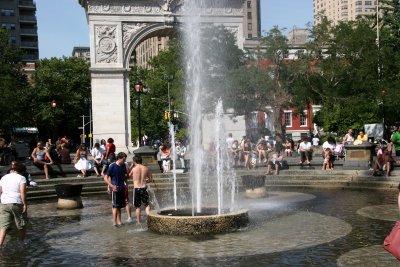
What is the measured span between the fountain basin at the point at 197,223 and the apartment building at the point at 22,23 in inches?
3386

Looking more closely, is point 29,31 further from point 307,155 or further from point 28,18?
point 307,155

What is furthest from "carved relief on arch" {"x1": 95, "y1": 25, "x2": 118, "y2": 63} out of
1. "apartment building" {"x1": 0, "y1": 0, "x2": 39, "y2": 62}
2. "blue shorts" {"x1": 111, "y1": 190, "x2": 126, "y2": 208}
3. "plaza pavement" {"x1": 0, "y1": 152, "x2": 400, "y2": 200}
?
"apartment building" {"x1": 0, "y1": 0, "x2": 39, "y2": 62}

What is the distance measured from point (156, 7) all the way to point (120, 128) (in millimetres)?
8929

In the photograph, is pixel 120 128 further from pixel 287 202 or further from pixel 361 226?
pixel 361 226

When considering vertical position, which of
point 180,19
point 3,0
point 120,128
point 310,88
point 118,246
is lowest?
point 118,246

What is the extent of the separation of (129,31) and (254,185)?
2443 cm

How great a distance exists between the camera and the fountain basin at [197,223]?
962 cm

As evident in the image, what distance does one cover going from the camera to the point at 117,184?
422 inches

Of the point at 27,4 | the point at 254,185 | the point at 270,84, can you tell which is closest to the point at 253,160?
the point at 254,185

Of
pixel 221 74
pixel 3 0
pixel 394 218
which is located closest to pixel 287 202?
pixel 394 218

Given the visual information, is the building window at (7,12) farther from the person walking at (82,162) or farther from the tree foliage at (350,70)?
the person walking at (82,162)

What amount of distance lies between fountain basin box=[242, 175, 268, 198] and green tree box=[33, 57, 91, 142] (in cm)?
5194

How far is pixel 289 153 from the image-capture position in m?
30.8

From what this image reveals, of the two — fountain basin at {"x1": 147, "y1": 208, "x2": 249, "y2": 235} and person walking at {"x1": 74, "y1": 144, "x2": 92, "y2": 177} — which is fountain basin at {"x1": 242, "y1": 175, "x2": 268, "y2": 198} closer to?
fountain basin at {"x1": 147, "y1": 208, "x2": 249, "y2": 235}
